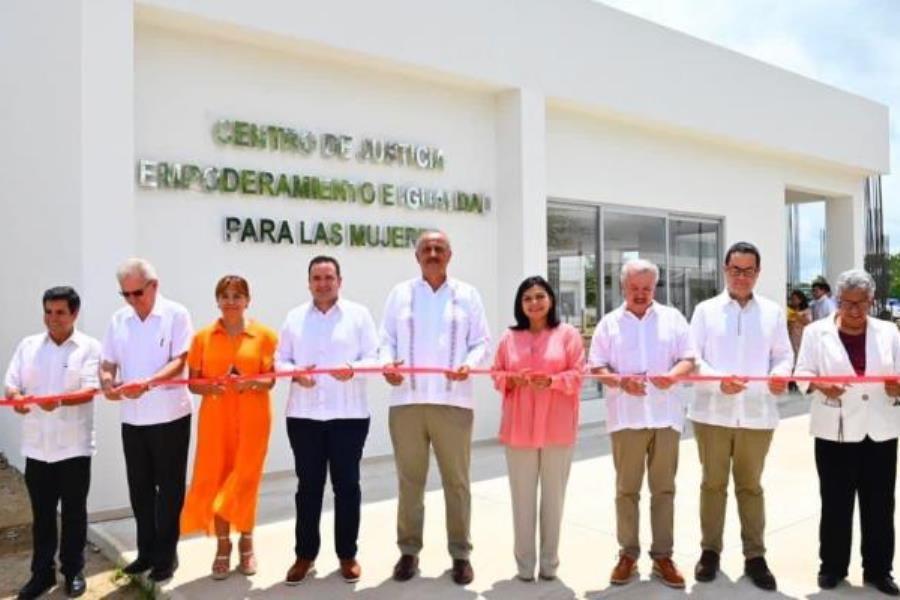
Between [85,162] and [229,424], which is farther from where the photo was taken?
[85,162]

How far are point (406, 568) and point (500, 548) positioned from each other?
712 millimetres

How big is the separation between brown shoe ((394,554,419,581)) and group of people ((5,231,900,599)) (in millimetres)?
12

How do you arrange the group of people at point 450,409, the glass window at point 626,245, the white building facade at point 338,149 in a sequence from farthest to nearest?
the glass window at point 626,245, the white building facade at point 338,149, the group of people at point 450,409

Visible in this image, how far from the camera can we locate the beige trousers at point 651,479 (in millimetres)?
3918

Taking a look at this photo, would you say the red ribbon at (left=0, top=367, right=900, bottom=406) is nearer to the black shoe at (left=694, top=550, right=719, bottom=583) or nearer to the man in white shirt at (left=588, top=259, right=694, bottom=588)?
the man in white shirt at (left=588, top=259, right=694, bottom=588)

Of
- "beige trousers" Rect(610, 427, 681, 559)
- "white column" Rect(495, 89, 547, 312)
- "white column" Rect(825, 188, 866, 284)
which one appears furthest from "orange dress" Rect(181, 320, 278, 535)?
"white column" Rect(825, 188, 866, 284)

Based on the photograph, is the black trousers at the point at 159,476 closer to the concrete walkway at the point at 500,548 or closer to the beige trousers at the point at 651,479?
the concrete walkway at the point at 500,548

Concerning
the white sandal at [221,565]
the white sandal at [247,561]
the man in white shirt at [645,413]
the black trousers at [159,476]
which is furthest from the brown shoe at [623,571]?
the black trousers at [159,476]

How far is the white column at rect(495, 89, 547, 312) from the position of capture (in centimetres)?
771

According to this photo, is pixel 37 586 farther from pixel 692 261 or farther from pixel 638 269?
pixel 692 261

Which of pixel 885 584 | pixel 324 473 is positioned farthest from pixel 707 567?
pixel 324 473

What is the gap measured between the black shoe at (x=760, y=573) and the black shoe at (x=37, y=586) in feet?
11.7

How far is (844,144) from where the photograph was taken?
12.1 metres

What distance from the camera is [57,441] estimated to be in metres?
4.02
